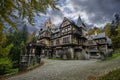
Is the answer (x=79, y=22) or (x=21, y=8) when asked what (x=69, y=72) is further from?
(x=79, y=22)

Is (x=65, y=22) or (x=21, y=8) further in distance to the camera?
(x=65, y=22)

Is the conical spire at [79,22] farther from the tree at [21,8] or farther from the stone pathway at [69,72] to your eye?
the tree at [21,8]

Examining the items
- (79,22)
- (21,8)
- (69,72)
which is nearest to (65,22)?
(79,22)

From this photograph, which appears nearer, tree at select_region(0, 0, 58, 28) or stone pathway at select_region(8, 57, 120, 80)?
tree at select_region(0, 0, 58, 28)

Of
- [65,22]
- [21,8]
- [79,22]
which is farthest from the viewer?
[79,22]

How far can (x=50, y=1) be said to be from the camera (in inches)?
236

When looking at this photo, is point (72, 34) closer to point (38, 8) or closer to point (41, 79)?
point (41, 79)

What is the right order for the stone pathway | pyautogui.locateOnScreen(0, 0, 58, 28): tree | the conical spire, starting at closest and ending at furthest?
pyautogui.locateOnScreen(0, 0, 58, 28): tree, the stone pathway, the conical spire

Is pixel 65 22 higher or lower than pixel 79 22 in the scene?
lower

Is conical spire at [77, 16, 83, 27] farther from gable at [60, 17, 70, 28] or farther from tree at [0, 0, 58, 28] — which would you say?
tree at [0, 0, 58, 28]

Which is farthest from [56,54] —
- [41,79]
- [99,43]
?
[41,79]

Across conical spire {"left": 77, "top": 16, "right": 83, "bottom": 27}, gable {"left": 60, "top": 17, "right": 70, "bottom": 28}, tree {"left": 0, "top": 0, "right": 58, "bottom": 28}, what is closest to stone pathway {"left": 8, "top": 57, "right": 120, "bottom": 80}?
tree {"left": 0, "top": 0, "right": 58, "bottom": 28}

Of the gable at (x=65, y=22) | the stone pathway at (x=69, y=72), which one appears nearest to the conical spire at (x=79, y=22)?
the gable at (x=65, y=22)

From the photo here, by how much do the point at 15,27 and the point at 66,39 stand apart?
32.0 meters
